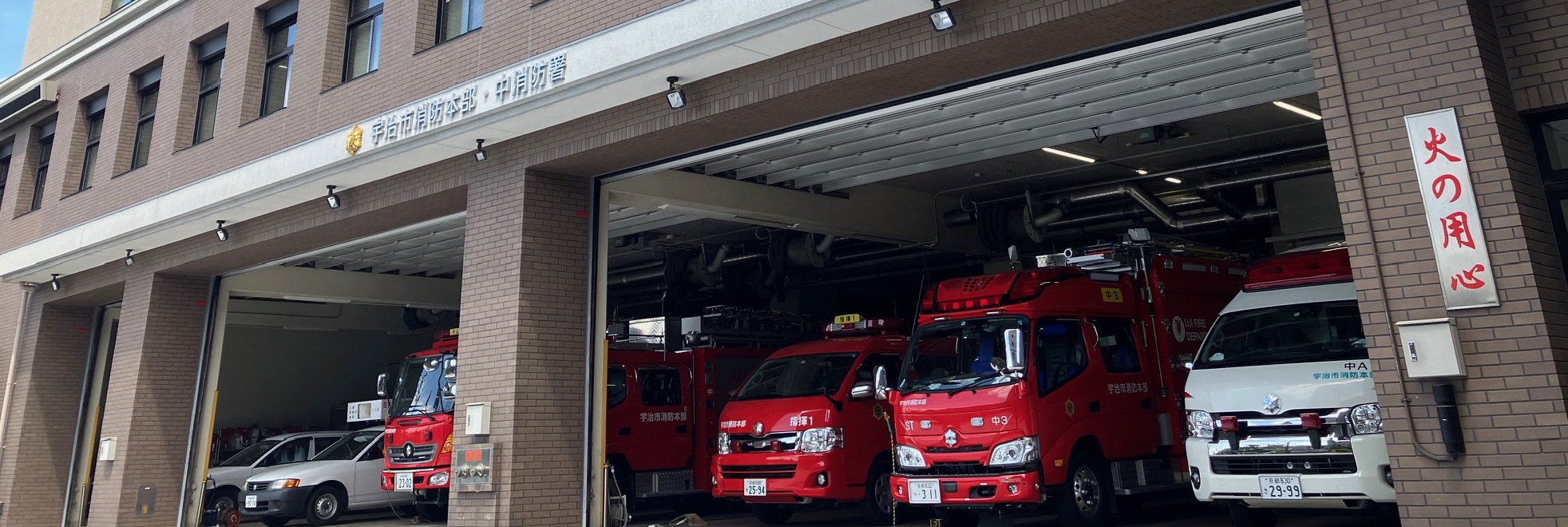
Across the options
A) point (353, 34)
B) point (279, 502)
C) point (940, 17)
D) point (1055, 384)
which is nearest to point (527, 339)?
point (1055, 384)

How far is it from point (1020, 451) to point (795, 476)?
290 cm

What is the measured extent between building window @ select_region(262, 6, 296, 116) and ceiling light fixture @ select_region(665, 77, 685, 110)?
8090 mm

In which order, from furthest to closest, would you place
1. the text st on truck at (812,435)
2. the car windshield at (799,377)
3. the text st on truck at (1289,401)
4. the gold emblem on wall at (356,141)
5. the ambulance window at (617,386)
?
the ambulance window at (617,386)
the gold emblem on wall at (356,141)
the car windshield at (799,377)
the text st on truck at (812,435)
the text st on truck at (1289,401)

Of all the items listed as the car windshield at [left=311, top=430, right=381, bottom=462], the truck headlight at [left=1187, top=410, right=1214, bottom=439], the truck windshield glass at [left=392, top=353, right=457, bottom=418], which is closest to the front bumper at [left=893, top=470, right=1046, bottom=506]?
the truck headlight at [left=1187, top=410, right=1214, bottom=439]

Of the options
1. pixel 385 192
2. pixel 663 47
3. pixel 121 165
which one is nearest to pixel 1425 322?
pixel 663 47

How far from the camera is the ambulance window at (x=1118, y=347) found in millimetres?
10594

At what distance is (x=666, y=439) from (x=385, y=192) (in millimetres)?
4959

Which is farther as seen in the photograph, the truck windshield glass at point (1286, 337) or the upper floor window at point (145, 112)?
the upper floor window at point (145, 112)

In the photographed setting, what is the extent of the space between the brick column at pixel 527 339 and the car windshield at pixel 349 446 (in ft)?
22.4

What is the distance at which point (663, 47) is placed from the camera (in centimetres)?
950

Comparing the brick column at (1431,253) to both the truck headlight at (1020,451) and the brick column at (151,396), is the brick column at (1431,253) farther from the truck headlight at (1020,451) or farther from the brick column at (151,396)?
the brick column at (151,396)

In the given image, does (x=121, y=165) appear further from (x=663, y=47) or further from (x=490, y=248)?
(x=663, y=47)

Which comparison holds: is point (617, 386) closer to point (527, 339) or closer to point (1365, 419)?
point (527, 339)

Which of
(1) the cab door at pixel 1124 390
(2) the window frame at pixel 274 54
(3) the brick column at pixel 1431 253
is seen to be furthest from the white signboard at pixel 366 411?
(3) the brick column at pixel 1431 253
